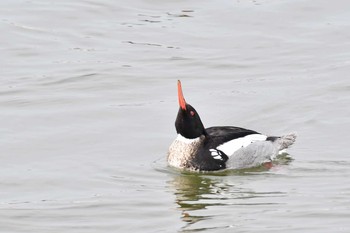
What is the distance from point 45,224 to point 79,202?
1001 millimetres

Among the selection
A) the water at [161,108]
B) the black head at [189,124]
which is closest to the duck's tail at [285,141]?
the water at [161,108]

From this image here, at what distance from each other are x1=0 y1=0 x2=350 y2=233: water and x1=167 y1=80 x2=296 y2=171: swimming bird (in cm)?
27

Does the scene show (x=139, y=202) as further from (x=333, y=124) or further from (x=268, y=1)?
(x=268, y=1)

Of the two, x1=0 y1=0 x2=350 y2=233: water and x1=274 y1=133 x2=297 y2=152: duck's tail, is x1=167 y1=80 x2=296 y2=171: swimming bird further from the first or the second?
x1=0 y1=0 x2=350 y2=233: water

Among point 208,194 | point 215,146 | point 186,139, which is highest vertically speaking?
point 186,139

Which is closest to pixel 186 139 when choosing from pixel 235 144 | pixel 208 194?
pixel 235 144

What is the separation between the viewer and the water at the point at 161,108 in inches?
526

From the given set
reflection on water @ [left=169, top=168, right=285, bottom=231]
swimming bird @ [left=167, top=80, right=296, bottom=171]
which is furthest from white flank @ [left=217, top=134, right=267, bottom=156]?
reflection on water @ [left=169, top=168, right=285, bottom=231]

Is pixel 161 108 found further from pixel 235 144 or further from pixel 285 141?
pixel 285 141

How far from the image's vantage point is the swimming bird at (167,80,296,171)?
1591 centimetres

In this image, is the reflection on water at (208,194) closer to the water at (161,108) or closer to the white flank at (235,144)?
the water at (161,108)

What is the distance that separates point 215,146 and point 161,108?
2.77 metres

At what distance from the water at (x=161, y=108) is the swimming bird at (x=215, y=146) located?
0.27 m

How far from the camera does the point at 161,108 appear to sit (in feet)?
61.2
